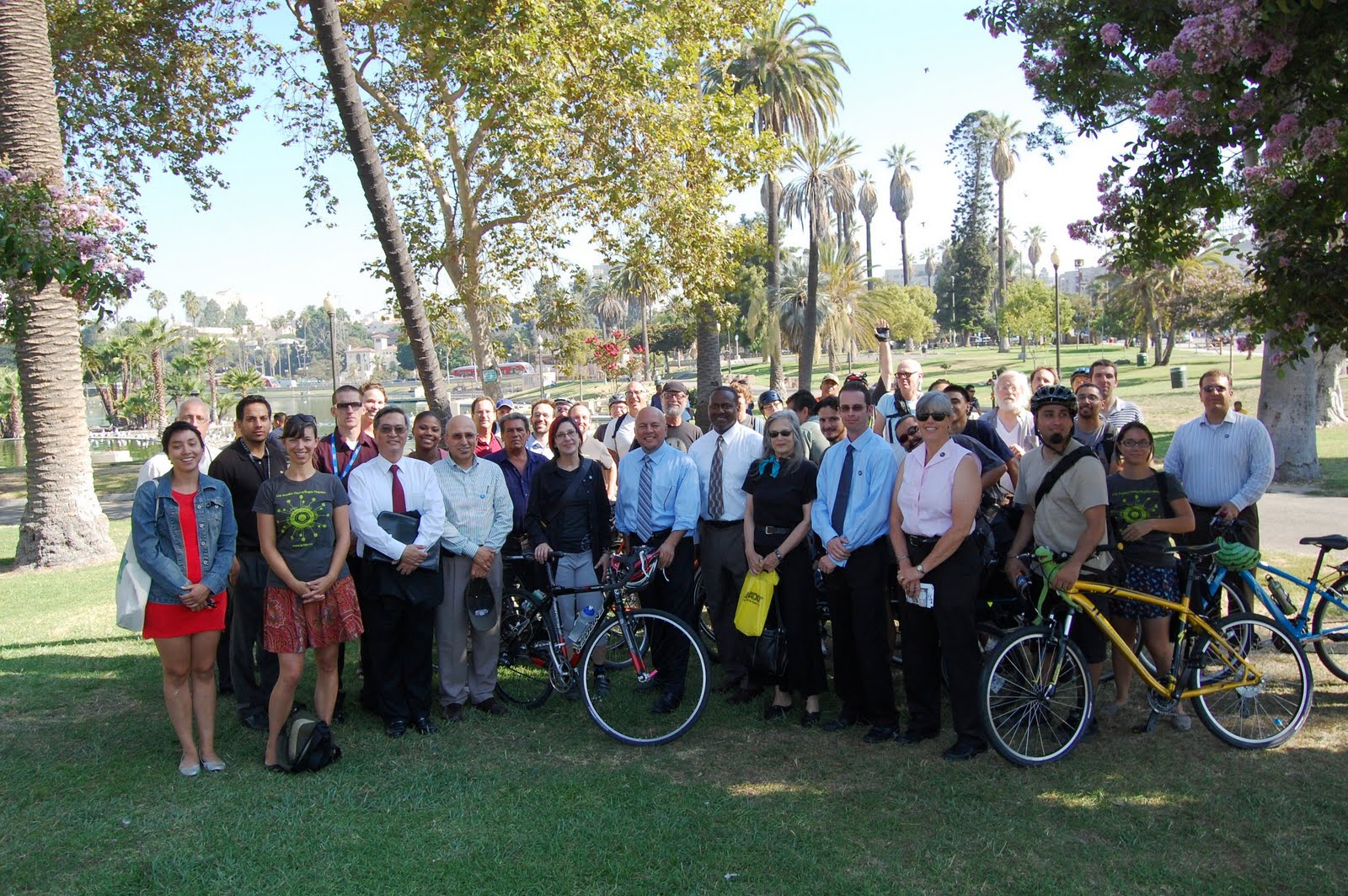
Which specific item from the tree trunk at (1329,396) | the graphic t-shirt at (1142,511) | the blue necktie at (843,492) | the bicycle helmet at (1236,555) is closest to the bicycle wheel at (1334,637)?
the bicycle helmet at (1236,555)

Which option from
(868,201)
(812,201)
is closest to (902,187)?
(868,201)

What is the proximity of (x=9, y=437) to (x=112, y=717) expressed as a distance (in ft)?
169

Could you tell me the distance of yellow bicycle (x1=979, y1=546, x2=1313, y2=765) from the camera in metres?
5.15

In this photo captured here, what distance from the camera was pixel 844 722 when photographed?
5.90 metres

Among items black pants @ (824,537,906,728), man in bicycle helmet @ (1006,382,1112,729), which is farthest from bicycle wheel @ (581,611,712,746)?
man in bicycle helmet @ (1006,382,1112,729)

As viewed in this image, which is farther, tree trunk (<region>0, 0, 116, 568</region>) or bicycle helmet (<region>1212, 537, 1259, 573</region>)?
tree trunk (<region>0, 0, 116, 568</region>)

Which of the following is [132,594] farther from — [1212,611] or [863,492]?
[1212,611]

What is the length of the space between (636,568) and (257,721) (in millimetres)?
2623

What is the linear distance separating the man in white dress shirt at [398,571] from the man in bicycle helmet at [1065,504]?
11.7 feet

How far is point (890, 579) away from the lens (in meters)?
6.36

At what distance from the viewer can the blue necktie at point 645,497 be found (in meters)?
6.42

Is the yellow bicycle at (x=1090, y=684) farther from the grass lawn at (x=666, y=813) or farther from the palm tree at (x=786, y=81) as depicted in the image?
the palm tree at (x=786, y=81)

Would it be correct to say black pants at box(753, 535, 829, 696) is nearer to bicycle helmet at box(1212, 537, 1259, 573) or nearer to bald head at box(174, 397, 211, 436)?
bicycle helmet at box(1212, 537, 1259, 573)

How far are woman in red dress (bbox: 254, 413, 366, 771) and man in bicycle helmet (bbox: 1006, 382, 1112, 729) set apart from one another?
3.96 meters
